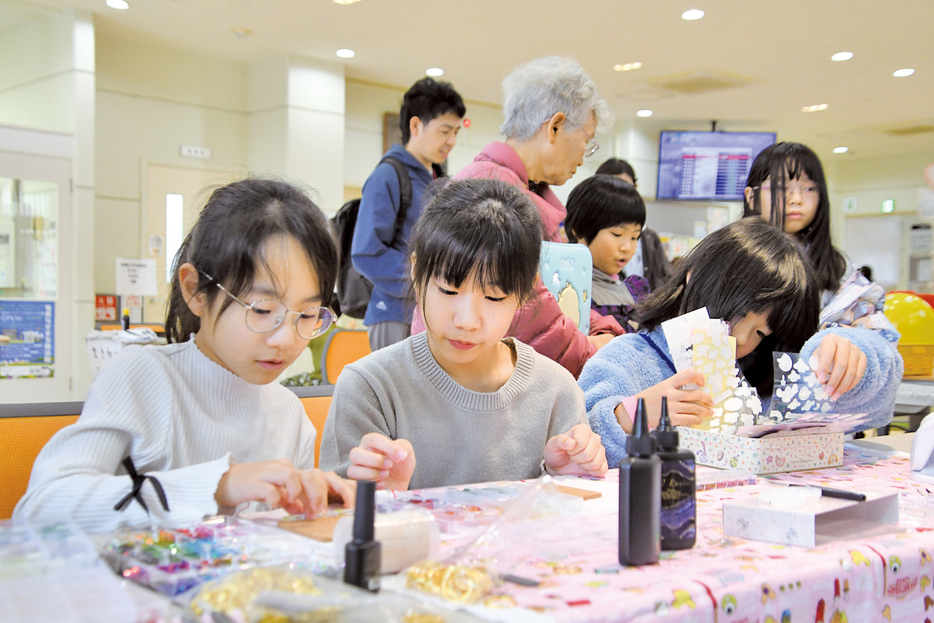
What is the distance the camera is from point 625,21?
607cm

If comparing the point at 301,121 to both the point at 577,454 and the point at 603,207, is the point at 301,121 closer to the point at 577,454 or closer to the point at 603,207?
the point at 603,207

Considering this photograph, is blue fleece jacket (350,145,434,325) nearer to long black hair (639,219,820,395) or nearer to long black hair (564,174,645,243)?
long black hair (564,174,645,243)

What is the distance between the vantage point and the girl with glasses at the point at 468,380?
49.2 inches

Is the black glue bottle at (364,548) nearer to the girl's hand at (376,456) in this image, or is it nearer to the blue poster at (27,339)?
the girl's hand at (376,456)

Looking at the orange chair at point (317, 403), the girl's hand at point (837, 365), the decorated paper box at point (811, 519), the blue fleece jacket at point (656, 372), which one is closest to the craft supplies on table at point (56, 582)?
the decorated paper box at point (811, 519)

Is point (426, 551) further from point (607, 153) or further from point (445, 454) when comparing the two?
point (607, 153)

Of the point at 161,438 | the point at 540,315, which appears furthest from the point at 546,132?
the point at 161,438

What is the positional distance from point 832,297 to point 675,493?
4.70ft

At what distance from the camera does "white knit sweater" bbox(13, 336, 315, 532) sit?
0.86 meters

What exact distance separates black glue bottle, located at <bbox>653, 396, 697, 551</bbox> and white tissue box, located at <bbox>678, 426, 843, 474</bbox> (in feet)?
1.76

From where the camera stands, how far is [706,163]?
9.14 meters

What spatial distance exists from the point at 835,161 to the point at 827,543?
12194 millimetres

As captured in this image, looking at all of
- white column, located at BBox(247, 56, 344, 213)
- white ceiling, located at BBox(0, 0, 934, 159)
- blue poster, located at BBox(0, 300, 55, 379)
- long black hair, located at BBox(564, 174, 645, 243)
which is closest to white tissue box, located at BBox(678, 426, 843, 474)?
long black hair, located at BBox(564, 174, 645, 243)

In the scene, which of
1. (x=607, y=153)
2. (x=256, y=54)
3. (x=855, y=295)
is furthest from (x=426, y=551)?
(x=607, y=153)
